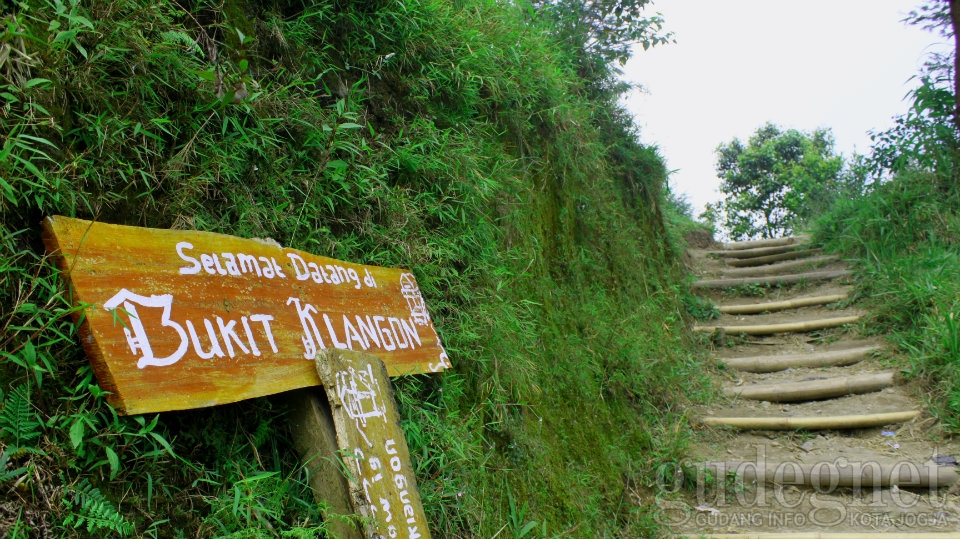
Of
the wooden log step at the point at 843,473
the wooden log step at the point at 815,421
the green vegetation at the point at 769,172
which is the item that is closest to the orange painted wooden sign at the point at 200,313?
the wooden log step at the point at 843,473

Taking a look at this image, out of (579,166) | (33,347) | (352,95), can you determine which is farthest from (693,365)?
(33,347)

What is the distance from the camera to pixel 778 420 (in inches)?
176

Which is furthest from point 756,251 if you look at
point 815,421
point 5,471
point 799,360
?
point 5,471

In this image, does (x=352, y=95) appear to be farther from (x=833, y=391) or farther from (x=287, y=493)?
(x=833, y=391)

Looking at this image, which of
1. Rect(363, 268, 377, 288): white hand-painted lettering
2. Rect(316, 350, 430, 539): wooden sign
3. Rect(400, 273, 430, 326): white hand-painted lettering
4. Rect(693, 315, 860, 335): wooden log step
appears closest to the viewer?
Rect(316, 350, 430, 539): wooden sign

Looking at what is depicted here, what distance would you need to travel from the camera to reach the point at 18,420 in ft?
3.96

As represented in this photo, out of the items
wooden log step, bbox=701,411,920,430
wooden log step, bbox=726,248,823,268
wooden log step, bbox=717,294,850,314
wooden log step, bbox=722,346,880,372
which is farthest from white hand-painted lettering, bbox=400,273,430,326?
wooden log step, bbox=726,248,823,268

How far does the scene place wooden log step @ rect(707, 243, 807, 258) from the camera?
8.20 metres

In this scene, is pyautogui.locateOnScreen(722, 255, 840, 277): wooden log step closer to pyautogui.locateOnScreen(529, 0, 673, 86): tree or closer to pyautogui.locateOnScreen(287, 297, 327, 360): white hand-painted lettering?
pyautogui.locateOnScreen(529, 0, 673, 86): tree

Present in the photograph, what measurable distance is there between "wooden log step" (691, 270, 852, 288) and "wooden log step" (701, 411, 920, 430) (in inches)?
110

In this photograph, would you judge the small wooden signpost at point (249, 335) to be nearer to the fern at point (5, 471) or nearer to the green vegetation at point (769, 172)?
the fern at point (5, 471)

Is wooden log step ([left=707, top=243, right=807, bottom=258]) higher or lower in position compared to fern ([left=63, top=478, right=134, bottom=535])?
higher

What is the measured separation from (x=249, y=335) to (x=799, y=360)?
5.22 meters

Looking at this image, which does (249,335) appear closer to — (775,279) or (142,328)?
(142,328)
